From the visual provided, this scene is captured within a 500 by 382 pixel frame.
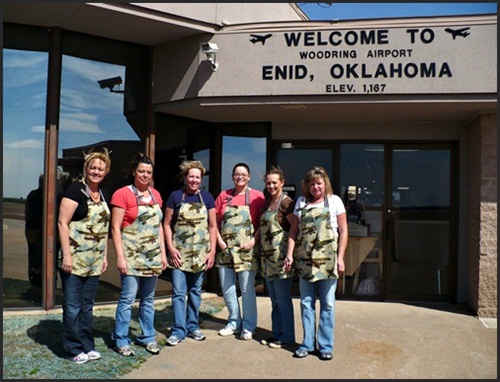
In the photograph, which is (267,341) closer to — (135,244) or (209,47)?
(135,244)

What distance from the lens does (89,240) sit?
4.50 m

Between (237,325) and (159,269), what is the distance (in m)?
1.21

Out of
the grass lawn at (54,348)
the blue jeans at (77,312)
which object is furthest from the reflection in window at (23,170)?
the blue jeans at (77,312)

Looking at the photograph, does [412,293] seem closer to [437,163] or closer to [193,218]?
[437,163]

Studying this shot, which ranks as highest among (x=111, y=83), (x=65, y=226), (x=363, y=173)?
(x=111, y=83)

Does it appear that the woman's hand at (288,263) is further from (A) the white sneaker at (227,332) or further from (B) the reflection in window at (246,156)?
(B) the reflection in window at (246,156)

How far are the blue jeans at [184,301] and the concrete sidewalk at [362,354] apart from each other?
0.49ft

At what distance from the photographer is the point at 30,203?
6168 mm

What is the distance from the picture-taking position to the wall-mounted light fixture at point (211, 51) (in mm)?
6254

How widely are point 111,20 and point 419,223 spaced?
4.83 metres

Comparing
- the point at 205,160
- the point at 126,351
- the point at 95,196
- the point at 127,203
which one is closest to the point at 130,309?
the point at 126,351

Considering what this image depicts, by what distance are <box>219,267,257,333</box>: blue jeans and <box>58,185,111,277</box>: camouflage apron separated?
1357mm

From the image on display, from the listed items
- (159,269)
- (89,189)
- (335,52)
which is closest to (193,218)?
(159,269)

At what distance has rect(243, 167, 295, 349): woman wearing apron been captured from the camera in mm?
4988
